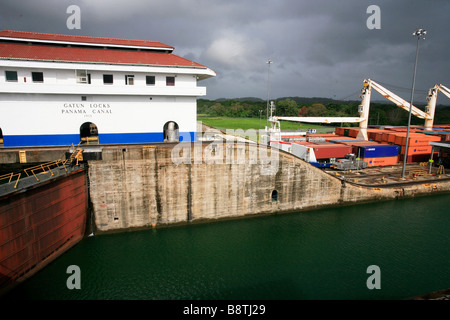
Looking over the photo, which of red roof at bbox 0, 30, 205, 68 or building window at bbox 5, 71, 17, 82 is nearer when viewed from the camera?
building window at bbox 5, 71, 17, 82

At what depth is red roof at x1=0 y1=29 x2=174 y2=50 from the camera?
66.8 ft

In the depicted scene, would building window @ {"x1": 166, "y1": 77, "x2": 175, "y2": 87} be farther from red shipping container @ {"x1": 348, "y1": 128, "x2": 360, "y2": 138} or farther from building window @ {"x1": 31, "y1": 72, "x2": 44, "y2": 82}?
red shipping container @ {"x1": 348, "y1": 128, "x2": 360, "y2": 138}

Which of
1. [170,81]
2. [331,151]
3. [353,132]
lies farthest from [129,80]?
[353,132]

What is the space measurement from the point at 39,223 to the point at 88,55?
12837 mm

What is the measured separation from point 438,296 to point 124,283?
14717 millimetres

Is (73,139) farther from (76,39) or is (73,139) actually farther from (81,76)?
(76,39)

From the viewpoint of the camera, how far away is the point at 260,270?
15586 millimetres

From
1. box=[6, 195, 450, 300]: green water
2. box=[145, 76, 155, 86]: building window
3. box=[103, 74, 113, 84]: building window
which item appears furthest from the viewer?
box=[145, 76, 155, 86]: building window

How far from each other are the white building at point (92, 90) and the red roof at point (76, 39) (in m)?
0.06

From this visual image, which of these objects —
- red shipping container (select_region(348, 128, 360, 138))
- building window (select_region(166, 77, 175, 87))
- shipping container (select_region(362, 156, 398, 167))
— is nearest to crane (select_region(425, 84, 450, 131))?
red shipping container (select_region(348, 128, 360, 138))

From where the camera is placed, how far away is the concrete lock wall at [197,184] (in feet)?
60.3

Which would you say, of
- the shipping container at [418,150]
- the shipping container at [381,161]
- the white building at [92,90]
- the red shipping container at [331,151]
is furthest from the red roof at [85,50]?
the shipping container at [418,150]

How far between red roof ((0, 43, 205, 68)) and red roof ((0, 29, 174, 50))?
2.04 ft

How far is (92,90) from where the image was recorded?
19.3m
